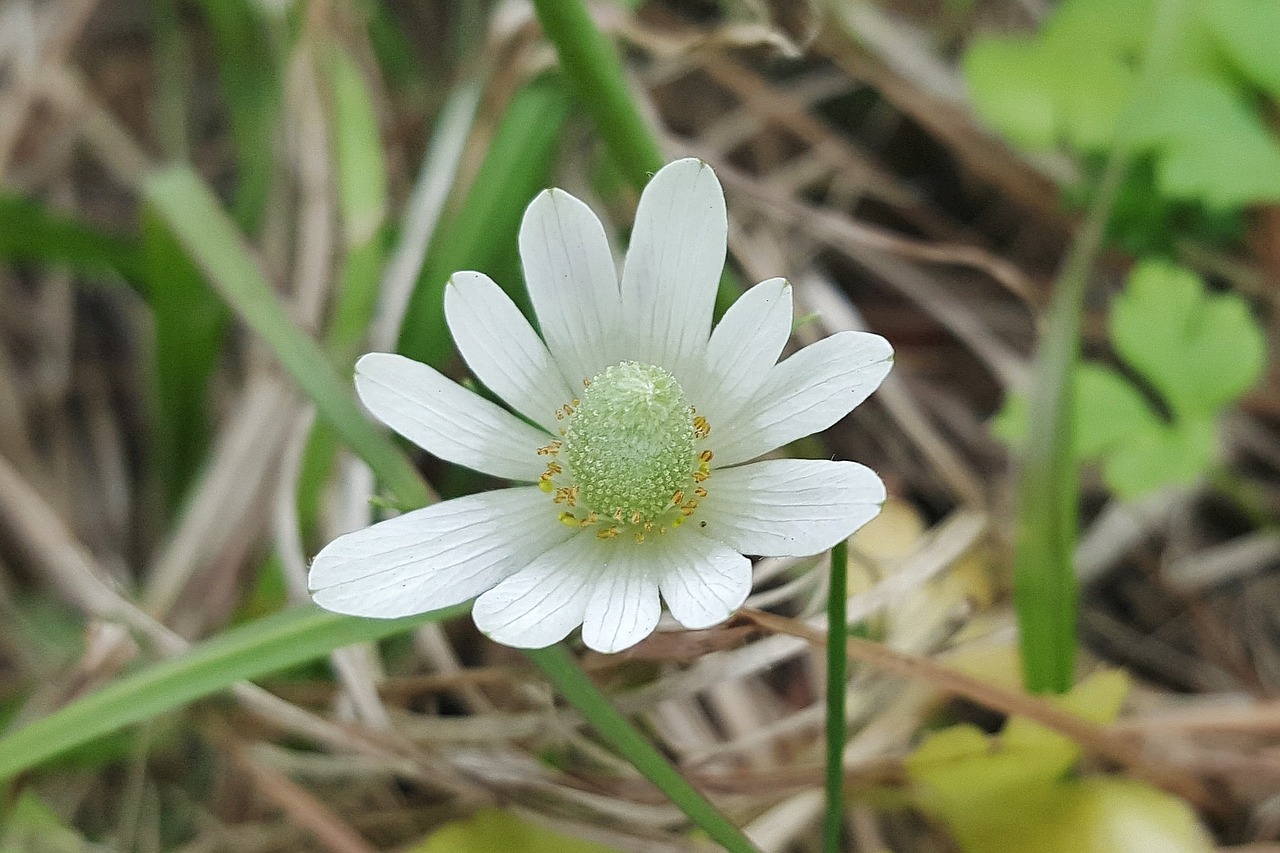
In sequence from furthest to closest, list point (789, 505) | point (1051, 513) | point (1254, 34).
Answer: point (1254, 34), point (1051, 513), point (789, 505)

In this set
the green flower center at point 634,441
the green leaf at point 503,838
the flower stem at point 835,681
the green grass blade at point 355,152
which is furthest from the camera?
the green grass blade at point 355,152

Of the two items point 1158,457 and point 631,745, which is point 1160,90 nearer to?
point 1158,457

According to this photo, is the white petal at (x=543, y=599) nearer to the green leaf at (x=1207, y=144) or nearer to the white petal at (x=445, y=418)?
the white petal at (x=445, y=418)

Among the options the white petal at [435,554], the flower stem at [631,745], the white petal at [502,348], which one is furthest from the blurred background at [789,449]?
the white petal at [502,348]

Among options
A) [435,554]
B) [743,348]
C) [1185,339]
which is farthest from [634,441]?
[1185,339]

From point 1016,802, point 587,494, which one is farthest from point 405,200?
point 1016,802

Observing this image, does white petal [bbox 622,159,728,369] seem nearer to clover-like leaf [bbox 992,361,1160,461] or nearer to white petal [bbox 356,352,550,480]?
white petal [bbox 356,352,550,480]

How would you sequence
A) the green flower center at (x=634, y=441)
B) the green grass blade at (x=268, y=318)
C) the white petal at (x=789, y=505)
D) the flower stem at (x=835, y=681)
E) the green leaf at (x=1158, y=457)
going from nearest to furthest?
the white petal at (x=789, y=505) < the flower stem at (x=835, y=681) < the green flower center at (x=634, y=441) < the green grass blade at (x=268, y=318) < the green leaf at (x=1158, y=457)

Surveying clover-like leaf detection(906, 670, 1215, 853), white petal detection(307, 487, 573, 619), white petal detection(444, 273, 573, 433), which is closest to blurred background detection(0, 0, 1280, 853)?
clover-like leaf detection(906, 670, 1215, 853)
